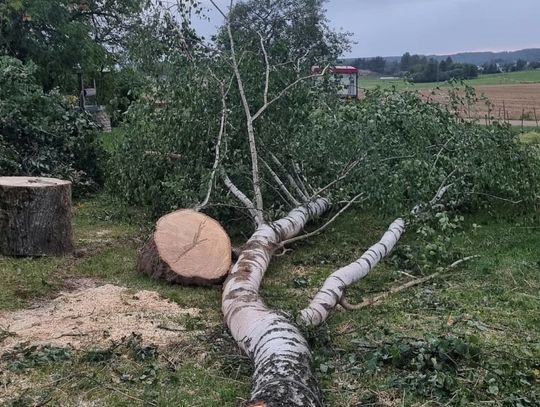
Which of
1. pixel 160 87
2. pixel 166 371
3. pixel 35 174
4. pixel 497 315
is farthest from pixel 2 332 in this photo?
pixel 35 174

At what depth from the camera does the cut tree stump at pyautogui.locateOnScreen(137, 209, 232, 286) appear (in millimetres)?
4715

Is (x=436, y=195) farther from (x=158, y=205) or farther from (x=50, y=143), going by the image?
(x=50, y=143)

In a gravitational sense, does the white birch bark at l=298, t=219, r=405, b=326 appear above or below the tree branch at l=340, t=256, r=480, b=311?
above

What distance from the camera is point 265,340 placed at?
3148 mm

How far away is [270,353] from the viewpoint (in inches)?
117

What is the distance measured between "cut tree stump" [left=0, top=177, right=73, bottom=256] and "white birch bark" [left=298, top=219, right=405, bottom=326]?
239cm

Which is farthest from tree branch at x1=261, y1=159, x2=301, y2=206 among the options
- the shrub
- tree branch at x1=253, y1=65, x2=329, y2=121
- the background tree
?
the background tree

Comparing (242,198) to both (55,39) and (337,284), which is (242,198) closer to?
(337,284)

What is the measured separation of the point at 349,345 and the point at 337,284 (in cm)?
65

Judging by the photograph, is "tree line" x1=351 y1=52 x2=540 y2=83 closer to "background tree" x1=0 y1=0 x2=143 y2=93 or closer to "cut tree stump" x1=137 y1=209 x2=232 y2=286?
"cut tree stump" x1=137 y1=209 x2=232 y2=286

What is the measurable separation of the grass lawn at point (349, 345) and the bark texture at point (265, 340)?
0.44ft

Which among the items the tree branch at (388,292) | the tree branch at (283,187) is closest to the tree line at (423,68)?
the tree branch at (283,187)

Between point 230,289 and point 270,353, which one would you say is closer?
point 270,353

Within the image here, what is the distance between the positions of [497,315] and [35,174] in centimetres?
546
